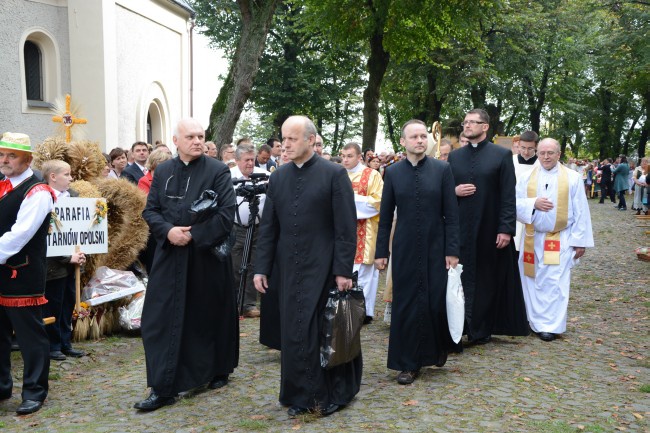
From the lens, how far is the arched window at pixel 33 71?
1985 centimetres

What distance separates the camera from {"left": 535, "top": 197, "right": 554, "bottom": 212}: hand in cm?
817

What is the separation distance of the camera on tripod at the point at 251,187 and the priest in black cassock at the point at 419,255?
7.21 ft

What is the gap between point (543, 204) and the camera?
8.18 metres

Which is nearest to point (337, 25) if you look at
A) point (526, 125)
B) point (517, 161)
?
point (517, 161)

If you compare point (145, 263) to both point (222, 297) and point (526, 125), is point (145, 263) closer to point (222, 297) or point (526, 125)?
point (222, 297)

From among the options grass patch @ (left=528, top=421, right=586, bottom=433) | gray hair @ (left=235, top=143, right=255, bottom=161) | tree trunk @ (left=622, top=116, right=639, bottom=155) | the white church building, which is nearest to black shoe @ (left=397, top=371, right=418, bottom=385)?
grass patch @ (left=528, top=421, right=586, bottom=433)

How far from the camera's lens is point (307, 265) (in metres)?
5.43

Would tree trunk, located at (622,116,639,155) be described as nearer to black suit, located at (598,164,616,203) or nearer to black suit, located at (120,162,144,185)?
black suit, located at (598,164,616,203)

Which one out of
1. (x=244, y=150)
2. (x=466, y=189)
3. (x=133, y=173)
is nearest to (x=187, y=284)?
(x=466, y=189)

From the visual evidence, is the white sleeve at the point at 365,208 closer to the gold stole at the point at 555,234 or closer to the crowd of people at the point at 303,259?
the crowd of people at the point at 303,259

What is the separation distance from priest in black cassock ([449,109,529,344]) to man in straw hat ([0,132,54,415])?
13.1 ft

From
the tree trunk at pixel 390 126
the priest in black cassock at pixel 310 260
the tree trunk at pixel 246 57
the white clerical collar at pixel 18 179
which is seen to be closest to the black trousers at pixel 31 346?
the white clerical collar at pixel 18 179

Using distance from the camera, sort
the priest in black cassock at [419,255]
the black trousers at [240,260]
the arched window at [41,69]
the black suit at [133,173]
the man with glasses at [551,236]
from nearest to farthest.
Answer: the priest in black cassock at [419,255], the man with glasses at [551,236], the black trousers at [240,260], the black suit at [133,173], the arched window at [41,69]

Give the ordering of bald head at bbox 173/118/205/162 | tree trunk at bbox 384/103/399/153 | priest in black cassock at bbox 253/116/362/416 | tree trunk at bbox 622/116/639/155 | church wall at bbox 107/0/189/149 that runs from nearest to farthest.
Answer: priest in black cassock at bbox 253/116/362/416, bald head at bbox 173/118/205/162, church wall at bbox 107/0/189/149, tree trunk at bbox 384/103/399/153, tree trunk at bbox 622/116/639/155
